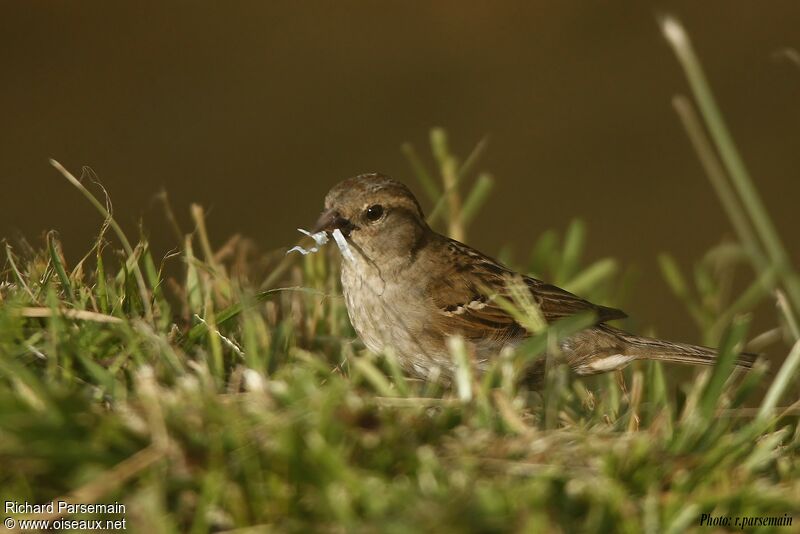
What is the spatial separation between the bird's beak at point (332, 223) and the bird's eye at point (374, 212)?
8 cm

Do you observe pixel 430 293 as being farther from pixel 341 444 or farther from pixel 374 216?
pixel 341 444

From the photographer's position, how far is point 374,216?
13.5 ft

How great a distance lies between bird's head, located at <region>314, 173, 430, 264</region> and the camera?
403cm

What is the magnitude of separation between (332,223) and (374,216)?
7.8 inches

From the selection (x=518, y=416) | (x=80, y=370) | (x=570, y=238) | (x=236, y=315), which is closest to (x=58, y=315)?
(x=80, y=370)

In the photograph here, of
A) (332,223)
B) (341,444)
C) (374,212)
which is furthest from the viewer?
(374,212)

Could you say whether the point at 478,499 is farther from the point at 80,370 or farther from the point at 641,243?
the point at 641,243

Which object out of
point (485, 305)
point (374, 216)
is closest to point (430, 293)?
point (485, 305)

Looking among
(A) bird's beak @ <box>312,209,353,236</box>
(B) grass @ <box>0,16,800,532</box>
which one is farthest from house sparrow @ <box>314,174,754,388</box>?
(B) grass @ <box>0,16,800,532</box>

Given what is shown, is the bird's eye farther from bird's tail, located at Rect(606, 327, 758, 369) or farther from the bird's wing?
bird's tail, located at Rect(606, 327, 758, 369)

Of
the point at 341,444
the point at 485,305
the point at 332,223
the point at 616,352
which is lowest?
the point at 616,352

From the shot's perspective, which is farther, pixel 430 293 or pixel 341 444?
pixel 430 293

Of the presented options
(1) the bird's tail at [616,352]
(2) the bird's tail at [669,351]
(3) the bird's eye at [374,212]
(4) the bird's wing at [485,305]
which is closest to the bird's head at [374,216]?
(3) the bird's eye at [374,212]

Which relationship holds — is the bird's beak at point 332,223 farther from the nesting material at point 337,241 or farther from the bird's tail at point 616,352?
the bird's tail at point 616,352
